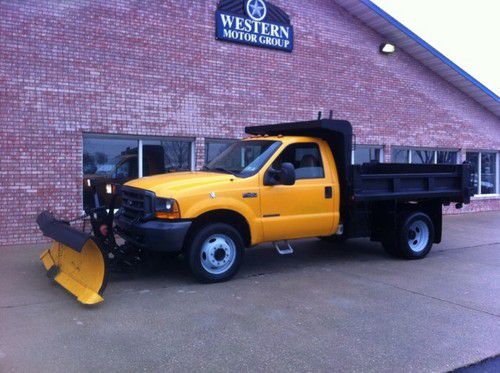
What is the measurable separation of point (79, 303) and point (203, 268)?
1.64 m

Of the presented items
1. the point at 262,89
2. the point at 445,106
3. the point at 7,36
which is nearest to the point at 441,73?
the point at 445,106

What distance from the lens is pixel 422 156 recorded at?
15.9 meters

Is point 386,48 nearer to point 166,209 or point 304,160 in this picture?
point 304,160

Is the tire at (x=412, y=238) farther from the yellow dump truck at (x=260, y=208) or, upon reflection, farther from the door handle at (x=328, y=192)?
the door handle at (x=328, y=192)

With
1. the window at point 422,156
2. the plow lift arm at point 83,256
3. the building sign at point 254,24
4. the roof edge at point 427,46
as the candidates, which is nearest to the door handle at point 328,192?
the plow lift arm at point 83,256

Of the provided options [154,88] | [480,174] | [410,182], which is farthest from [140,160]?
[480,174]

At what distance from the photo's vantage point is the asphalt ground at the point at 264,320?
14.0 feet

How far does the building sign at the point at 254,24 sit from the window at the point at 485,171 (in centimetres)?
864

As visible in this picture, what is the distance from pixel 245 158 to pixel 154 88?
406cm

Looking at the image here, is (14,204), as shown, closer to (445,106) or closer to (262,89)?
(262,89)

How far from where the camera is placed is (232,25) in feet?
38.2

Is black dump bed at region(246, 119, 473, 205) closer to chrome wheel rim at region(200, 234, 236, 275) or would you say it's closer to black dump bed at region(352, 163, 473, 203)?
black dump bed at region(352, 163, 473, 203)

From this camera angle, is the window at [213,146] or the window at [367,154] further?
the window at [367,154]

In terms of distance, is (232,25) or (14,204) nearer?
(14,204)
